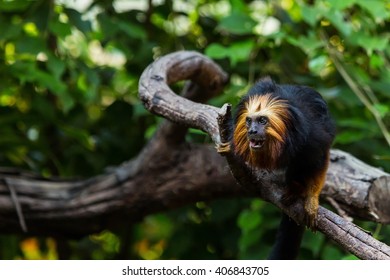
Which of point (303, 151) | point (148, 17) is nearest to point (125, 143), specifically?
point (148, 17)

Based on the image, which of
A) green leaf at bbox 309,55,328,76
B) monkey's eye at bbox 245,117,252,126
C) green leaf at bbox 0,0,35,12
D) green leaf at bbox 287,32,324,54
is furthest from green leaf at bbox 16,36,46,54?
monkey's eye at bbox 245,117,252,126

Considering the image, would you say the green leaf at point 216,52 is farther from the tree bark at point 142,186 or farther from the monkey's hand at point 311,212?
the monkey's hand at point 311,212

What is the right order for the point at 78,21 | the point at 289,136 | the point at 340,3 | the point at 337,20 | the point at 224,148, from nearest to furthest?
the point at 224,148, the point at 289,136, the point at 340,3, the point at 337,20, the point at 78,21

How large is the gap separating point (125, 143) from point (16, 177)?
2.87 ft

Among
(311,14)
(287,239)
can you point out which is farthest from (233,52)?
(287,239)

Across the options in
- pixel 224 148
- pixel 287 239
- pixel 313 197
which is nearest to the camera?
pixel 224 148

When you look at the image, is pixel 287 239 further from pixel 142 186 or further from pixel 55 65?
pixel 55 65

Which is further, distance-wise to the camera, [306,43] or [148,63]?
[148,63]

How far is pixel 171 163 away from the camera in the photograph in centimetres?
353

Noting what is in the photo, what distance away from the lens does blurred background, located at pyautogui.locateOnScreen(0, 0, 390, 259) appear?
11.4 feet

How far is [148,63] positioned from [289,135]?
1892mm

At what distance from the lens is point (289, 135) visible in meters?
2.34

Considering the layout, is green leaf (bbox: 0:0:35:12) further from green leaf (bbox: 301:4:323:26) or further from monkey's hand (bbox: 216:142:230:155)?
monkey's hand (bbox: 216:142:230:155)

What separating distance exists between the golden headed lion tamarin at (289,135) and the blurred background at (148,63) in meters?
0.73
